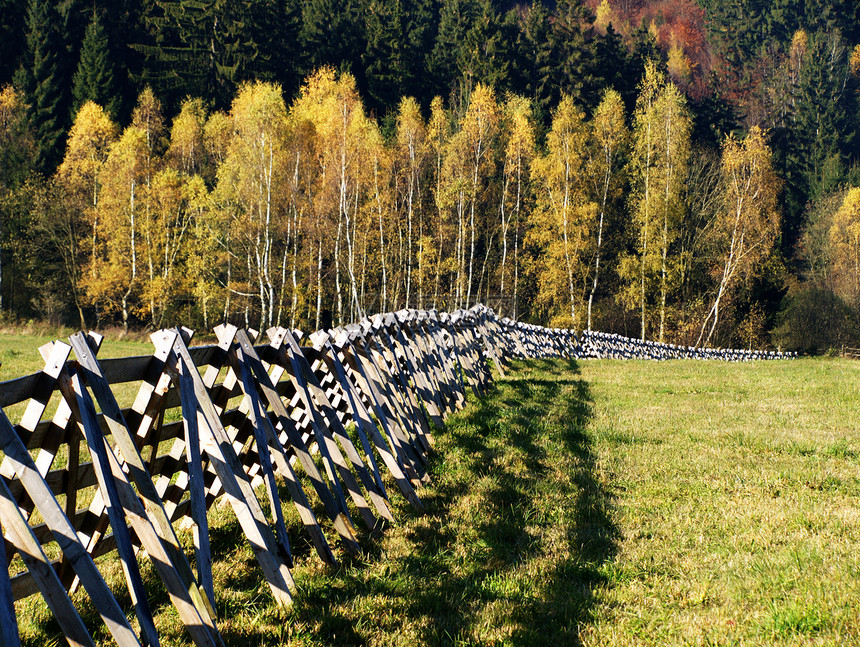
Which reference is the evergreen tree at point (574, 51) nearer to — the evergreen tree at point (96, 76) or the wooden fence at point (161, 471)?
the evergreen tree at point (96, 76)

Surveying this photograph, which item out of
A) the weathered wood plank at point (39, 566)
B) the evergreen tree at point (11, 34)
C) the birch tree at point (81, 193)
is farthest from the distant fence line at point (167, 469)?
the evergreen tree at point (11, 34)

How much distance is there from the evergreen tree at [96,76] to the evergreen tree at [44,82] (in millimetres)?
1511

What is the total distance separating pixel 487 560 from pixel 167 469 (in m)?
2.20

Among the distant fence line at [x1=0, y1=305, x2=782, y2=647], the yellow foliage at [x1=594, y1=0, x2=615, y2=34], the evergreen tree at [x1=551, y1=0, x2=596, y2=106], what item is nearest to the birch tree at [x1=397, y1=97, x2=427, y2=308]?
the evergreen tree at [x1=551, y1=0, x2=596, y2=106]

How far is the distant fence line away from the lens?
2.77m

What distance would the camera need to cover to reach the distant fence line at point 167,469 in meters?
2.77

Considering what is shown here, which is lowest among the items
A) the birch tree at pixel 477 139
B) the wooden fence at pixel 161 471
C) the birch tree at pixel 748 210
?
the wooden fence at pixel 161 471

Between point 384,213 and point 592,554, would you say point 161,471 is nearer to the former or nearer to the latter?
point 592,554

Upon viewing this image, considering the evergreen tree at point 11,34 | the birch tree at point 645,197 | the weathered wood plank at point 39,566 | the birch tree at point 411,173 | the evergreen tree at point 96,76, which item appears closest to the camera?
the weathered wood plank at point 39,566

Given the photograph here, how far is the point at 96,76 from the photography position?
49.4 m

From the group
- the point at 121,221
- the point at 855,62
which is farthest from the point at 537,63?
the point at 855,62

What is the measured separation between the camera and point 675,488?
616 cm

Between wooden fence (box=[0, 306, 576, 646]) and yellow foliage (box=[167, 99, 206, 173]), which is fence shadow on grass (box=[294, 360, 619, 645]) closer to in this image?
wooden fence (box=[0, 306, 576, 646])

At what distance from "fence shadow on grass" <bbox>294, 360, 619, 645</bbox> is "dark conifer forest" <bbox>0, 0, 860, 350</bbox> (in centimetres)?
2961
